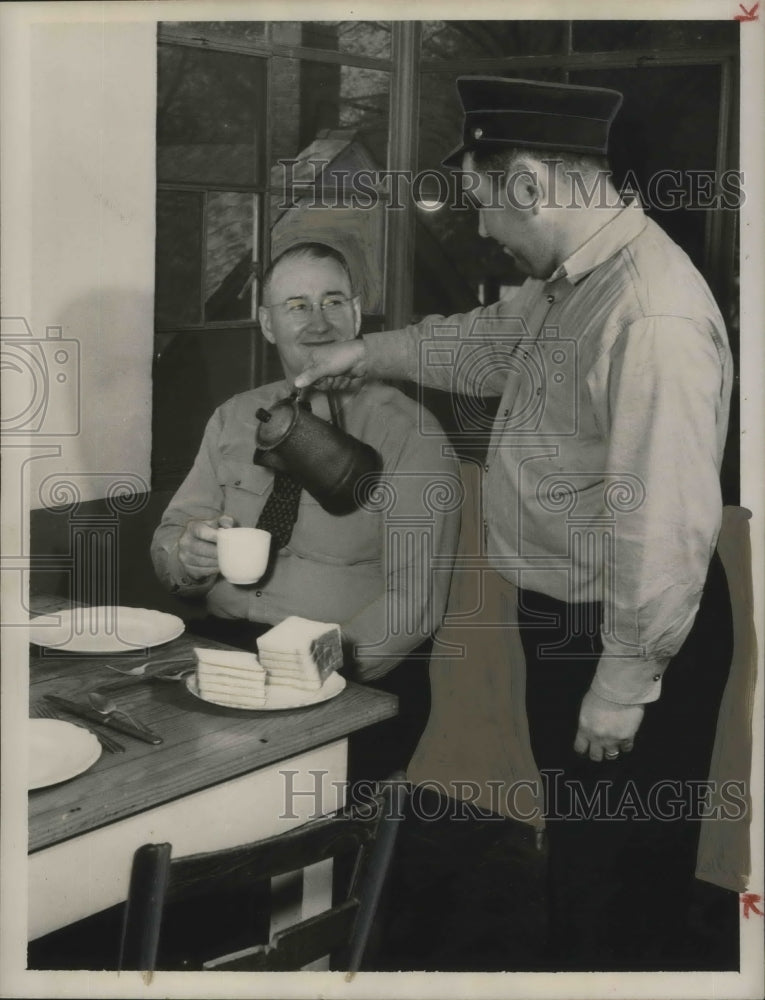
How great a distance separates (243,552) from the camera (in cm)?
206

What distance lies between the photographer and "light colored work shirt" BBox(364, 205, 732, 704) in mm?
1920

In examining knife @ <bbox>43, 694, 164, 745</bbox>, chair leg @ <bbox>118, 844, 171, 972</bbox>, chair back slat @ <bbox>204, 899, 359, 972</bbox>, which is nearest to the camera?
chair leg @ <bbox>118, 844, 171, 972</bbox>

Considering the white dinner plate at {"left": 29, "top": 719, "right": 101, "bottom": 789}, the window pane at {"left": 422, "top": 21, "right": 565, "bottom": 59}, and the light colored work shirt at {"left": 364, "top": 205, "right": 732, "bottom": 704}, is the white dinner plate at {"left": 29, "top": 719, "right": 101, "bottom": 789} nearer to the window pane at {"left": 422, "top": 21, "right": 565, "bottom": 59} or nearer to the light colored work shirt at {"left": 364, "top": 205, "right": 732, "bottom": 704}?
the light colored work shirt at {"left": 364, "top": 205, "right": 732, "bottom": 704}

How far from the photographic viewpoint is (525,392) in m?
2.01

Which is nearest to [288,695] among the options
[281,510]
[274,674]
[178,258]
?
[274,674]

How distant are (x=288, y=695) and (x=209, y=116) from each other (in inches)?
41.2

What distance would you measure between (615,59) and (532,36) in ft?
0.50

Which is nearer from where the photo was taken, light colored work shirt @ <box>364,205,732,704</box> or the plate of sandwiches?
the plate of sandwiches

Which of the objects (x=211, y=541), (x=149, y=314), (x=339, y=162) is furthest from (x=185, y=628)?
(x=339, y=162)

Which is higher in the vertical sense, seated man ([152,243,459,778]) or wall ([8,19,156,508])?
wall ([8,19,156,508])

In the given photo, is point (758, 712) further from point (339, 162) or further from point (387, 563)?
point (339, 162)

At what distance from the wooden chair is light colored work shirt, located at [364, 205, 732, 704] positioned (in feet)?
2.10

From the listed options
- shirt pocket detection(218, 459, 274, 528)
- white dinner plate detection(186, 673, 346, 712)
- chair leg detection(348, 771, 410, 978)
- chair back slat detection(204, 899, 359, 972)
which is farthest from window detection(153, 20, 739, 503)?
chair back slat detection(204, 899, 359, 972)

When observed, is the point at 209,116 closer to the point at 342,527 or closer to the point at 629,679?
the point at 342,527
